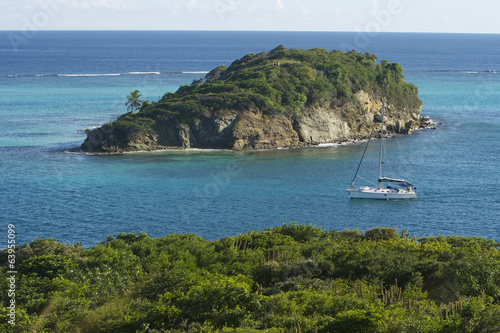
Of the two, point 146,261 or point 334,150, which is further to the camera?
point 334,150

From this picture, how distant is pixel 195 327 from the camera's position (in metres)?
27.7

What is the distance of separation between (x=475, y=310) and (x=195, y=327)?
13.0m

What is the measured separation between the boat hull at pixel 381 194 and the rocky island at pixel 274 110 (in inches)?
1046

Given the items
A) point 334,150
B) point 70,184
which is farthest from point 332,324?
point 334,150

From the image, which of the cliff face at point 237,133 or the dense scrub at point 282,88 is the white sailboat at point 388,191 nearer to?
the cliff face at point 237,133

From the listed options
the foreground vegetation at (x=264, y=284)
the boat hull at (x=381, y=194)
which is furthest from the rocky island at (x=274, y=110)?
the foreground vegetation at (x=264, y=284)

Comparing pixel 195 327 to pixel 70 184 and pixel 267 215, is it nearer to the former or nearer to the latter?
pixel 267 215

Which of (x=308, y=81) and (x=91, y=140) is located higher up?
(x=308, y=81)

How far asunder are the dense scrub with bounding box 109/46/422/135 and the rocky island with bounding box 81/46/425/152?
0.55 ft

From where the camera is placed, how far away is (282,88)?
102 m

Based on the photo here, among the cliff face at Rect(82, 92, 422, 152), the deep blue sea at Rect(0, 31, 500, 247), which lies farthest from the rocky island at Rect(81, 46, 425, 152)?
the deep blue sea at Rect(0, 31, 500, 247)

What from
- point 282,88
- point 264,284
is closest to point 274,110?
point 282,88

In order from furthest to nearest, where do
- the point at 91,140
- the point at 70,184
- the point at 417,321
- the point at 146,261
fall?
1. the point at 91,140
2. the point at 70,184
3. the point at 146,261
4. the point at 417,321

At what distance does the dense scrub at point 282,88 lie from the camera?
94125 mm
